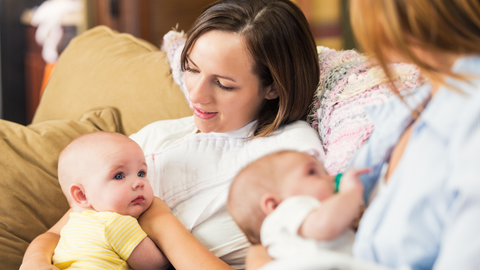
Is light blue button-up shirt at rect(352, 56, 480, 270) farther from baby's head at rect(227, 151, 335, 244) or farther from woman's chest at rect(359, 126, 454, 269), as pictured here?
baby's head at rect(227, 151, 335, 244)

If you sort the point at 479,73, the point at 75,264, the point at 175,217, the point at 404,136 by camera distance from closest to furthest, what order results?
the point at 479,73 → the point at 404,136 → the point at 75,264 → the point at 175,217

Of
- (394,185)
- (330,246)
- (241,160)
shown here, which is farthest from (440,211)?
(241,160)

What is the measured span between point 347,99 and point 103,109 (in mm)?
952

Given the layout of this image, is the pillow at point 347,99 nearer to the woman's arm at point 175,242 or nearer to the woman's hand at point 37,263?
the woman's arm at point 175,242

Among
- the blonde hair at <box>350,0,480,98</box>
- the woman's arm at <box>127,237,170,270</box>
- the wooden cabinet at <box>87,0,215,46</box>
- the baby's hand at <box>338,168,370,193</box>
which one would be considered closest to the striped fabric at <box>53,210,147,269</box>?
the woman's arm at <box>127,237,170,270</box>

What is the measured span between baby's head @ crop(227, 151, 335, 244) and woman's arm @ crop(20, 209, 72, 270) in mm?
533

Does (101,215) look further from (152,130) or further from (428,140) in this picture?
(428,140)

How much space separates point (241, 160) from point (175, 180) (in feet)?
0.66

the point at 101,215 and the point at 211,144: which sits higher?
the point at 211,144

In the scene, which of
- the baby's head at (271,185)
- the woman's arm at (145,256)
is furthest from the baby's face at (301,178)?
the woman's arm at (145,256)

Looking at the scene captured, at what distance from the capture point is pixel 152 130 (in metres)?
1.38

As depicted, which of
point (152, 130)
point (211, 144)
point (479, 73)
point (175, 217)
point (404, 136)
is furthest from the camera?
point (152, 130)

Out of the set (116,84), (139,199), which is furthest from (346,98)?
(116,84)

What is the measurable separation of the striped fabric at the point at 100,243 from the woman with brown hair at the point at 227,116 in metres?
0.06
